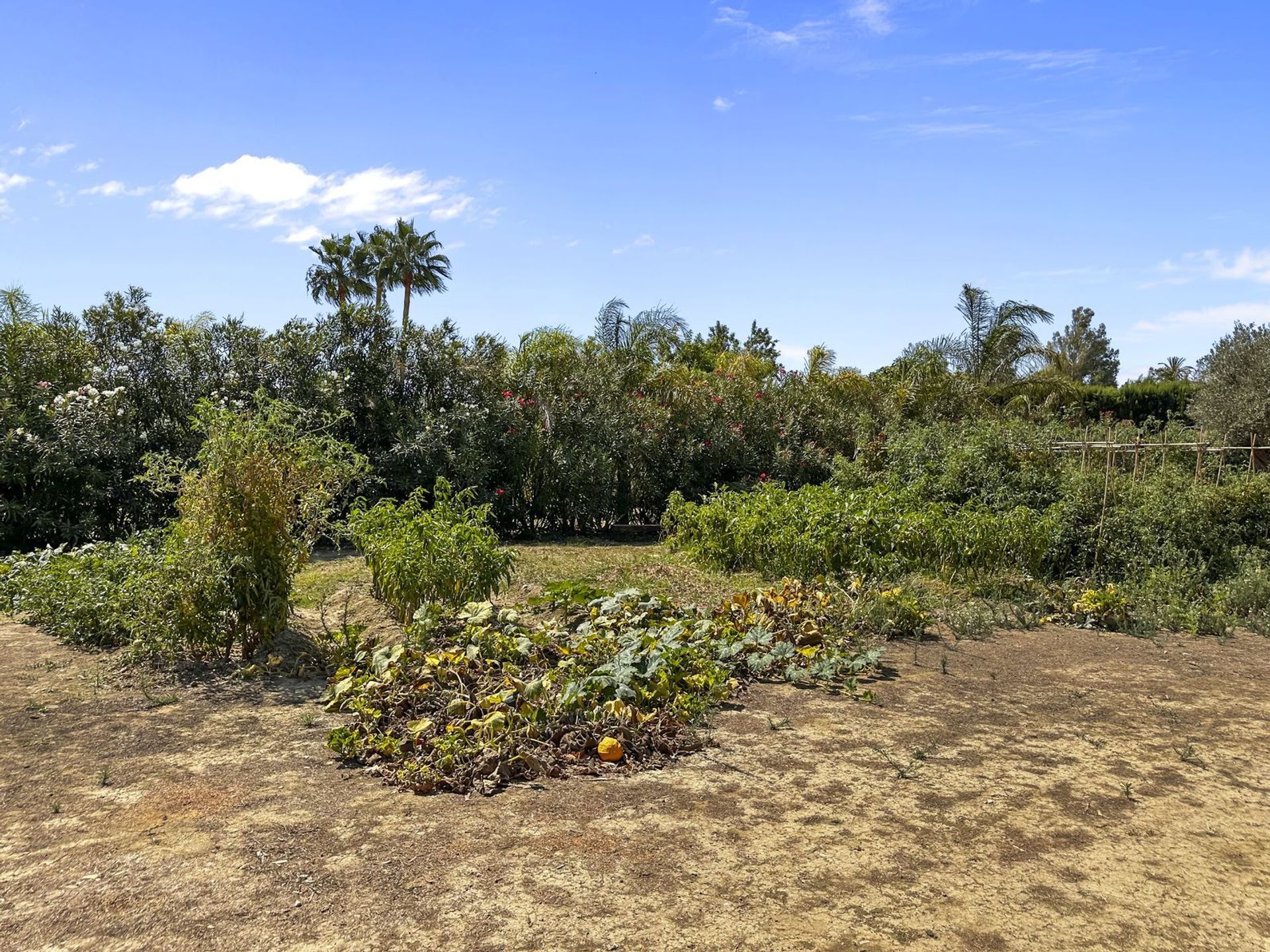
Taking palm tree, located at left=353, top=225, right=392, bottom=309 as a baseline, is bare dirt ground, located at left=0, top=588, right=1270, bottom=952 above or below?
below

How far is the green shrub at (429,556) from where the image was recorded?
234 inches

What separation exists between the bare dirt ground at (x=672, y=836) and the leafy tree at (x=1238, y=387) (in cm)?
1250

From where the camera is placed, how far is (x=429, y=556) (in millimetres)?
5945

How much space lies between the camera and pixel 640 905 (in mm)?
2982

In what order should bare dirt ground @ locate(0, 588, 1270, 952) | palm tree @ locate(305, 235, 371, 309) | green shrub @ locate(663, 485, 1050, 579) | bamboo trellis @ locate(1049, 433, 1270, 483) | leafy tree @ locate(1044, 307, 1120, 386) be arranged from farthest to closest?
1. leafy tree @ locate(1044, 307, 1120, 386)
2. palm tree @ locate(305, 235, 371, 309)
3. bamboo trellis @ locate(1049, 433, 1270, 483)
4. green shrub @ locate(663, 485, 1050, 579)
5. bare dirt ground @ locate(0, 588, 1270, 952)

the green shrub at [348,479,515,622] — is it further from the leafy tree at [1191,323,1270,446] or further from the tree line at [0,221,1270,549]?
the leafy tree at [1191,323,1270,446]

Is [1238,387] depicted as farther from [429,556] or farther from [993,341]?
[429,556]

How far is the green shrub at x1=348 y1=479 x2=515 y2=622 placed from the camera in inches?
234

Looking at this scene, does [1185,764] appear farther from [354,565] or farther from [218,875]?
[354,565]

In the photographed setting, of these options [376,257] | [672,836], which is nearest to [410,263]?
[376,257]

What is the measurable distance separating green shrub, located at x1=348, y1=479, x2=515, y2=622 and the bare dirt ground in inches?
35.9

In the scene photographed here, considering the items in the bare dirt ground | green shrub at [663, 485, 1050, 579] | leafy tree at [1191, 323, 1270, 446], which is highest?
leafy tree at [1191, 323, 1270, 446]

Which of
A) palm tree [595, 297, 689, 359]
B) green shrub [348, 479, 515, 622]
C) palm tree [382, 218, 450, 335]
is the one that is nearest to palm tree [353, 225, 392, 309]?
palm tree [382, 218, 450, 335]

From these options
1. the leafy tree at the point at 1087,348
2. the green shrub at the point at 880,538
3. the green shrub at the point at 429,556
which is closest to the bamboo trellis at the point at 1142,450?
the green shrub at the point at 880,538
